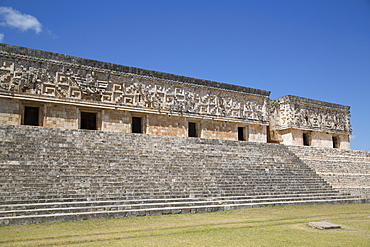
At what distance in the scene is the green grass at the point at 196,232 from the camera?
17.8ft

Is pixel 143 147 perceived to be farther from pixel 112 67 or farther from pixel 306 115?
pixel 306 115

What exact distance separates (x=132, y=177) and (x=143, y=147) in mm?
2477

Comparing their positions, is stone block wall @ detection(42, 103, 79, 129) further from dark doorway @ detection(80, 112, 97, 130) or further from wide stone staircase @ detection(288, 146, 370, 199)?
wide stone staircase @ detection(288, 146, 370, 199)

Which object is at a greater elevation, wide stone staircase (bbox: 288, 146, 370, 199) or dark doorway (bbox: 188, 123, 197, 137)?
dark doorway (bbox: 188, 123, 197, 137)

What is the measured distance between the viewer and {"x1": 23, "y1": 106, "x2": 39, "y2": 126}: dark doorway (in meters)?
14.3

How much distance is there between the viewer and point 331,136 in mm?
23484

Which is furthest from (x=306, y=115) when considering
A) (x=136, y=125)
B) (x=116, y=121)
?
(x=116, y=121)

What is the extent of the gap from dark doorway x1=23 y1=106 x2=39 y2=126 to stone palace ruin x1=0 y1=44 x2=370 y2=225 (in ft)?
0.19

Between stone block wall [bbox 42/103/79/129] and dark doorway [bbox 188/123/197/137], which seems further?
dark doorway [bbox 188/123/197/137]

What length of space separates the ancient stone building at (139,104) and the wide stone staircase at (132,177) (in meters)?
2.51

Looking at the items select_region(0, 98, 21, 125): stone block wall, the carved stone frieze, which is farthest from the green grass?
the carved stone frieze

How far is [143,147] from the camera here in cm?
1280

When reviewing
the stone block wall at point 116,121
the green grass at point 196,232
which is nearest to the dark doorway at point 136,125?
the stone block wall at point 116,121

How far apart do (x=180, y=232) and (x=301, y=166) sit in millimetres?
10619
